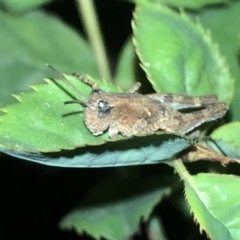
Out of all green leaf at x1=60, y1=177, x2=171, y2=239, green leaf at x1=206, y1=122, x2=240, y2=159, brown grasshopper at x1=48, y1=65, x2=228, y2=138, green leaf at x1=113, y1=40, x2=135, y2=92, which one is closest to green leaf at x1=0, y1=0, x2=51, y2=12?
green leaf at x1=113, y1=40, x2=135, y2=92

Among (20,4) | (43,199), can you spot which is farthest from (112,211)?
(20,4)

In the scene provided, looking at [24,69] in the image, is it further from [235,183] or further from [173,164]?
[235,183]

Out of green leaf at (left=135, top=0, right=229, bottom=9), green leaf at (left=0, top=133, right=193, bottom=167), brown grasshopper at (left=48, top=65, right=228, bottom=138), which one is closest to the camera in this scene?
green leaf at (left=0, top=133, right=193, bottom=167)

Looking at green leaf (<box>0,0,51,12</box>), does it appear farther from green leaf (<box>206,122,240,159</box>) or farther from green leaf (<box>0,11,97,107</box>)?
green leaf (<box>206,122,240,159</box>)

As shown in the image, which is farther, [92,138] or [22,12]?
[22,12]

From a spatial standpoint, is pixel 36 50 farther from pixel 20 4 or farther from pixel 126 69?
pixel 126 69

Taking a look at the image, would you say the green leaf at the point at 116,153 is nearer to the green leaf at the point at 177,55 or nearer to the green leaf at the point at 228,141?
the green leaf at the point at 228,141

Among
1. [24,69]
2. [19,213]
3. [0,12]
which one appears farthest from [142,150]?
[0,12]
